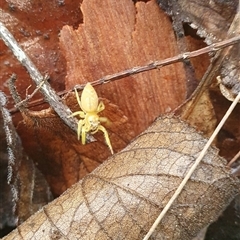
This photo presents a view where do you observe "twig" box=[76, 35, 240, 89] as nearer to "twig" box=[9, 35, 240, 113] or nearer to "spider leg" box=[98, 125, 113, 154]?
"twig" box=[9, 35, 240, 113]

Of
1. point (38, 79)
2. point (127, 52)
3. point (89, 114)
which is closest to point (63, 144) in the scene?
point (89, 114)

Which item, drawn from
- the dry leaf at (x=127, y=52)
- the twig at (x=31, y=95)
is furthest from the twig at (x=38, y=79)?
the dry leaf at (x=127, y=52)

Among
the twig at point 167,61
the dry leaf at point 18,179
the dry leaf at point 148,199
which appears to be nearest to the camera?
the dry leaf at point 148,199

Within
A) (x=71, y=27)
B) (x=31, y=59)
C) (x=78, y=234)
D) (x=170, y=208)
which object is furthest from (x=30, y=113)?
(x=170, y=208)

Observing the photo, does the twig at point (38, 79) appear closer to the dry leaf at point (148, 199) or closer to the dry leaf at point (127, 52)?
the dry leaf at point (127, 52)

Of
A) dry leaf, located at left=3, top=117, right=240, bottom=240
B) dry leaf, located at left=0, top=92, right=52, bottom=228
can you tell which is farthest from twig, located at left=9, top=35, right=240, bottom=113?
dry leaf, located at left=3, top=117, right=240, bottom=240

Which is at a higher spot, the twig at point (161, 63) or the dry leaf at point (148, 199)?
the twig at point (161, 63)
